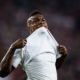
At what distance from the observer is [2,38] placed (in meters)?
3.96

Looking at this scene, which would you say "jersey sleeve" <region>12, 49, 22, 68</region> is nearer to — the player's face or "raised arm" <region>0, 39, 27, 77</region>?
"raised arm" <region>0, 39, 27, 77</region>

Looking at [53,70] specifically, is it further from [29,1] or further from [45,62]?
[29,1]

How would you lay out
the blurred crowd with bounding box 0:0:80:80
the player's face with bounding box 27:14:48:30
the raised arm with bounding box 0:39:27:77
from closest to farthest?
the raised arm with bounding box 0:39:27:77, the player's face with bounding box 27:14:48:30, the blurred crowd with bounding box 0:0:80:80

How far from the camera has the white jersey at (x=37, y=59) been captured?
140 cm

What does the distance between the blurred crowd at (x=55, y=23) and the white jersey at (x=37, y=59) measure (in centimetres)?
229

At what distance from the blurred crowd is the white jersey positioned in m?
2.29

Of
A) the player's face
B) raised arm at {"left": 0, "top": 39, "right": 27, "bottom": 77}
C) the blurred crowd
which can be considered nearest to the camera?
raised arm at {"left": 0, "top": 39, "right": 27, "bottom": 77}

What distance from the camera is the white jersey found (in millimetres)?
1399

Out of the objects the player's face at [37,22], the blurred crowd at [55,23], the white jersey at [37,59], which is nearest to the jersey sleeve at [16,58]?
the white jersey at [37,59]

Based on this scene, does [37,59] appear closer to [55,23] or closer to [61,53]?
[61,53]

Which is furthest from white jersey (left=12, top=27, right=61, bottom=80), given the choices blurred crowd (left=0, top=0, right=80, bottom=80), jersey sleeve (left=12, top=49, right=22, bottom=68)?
blurred crowd (left=0, top=0, right=80, bottom=80)

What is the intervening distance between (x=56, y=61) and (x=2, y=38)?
7.97ft

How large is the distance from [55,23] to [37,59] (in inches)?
112

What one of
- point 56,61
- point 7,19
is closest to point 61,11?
point 7,19
